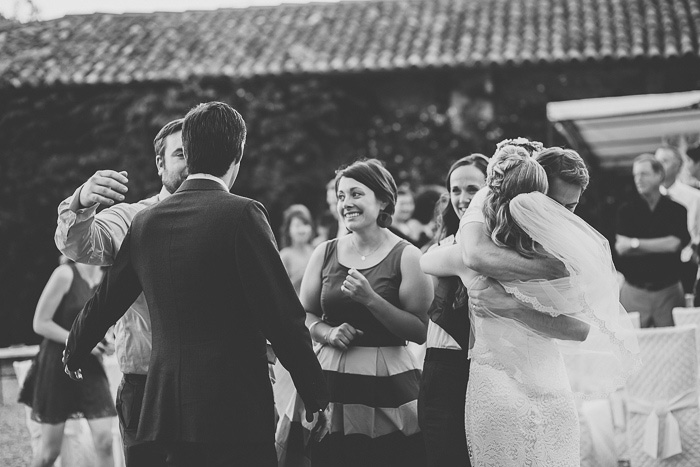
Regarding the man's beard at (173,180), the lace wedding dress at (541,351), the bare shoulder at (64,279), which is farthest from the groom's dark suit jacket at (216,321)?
the bare shoulder at (64,279)

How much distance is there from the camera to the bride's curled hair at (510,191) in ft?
11.0

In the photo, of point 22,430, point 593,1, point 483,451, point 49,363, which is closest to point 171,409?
point 483,451

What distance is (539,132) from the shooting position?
1328 centimetres

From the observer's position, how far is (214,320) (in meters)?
3.00

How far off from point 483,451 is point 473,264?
703 millimetres

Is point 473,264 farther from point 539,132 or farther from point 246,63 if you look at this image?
point 246,63

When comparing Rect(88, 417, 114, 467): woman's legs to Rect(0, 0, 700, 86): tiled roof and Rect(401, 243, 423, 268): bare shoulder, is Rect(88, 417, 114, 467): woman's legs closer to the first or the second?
Rect(401, 243, 423, 268): bare shoulder

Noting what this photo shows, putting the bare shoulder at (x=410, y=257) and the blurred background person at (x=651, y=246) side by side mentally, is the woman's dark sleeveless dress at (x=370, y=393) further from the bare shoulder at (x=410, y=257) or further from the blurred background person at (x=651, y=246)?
the blurred background person at (x=651, y=246)

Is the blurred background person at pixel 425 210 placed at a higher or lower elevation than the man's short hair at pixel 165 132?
higher

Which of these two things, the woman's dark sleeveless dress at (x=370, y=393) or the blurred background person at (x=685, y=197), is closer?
the woman's dark sleeveless dress at (x=370, y=393)

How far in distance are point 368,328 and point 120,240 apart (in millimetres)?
1200

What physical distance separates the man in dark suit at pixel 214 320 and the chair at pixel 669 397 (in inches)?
112

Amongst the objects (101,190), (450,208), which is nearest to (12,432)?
(450,208)

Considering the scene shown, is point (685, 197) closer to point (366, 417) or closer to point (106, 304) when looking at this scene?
point (366, 417)
